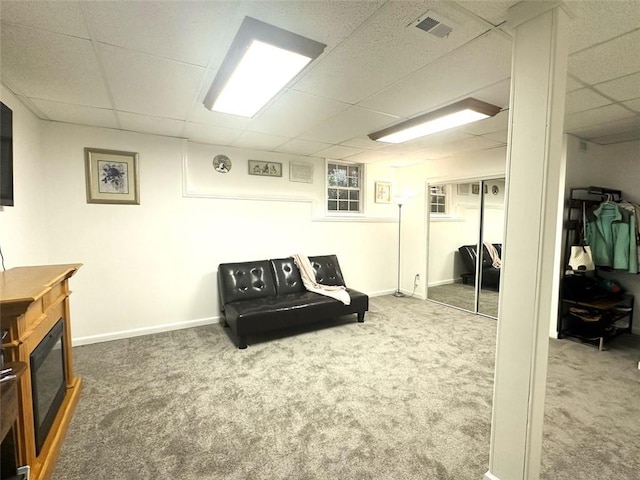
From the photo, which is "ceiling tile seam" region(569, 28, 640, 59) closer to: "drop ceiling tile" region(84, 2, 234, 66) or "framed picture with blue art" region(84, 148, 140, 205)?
"drop ceiling tile" region(84, 2, 234, 66)

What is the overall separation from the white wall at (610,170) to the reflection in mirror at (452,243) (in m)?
1.18

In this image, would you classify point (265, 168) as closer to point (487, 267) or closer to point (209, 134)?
point (209, 134)

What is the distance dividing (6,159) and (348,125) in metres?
2.75

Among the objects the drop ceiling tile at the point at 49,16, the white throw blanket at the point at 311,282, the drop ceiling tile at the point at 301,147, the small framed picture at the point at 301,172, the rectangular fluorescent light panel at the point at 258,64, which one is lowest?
the white throw blanket at the point at 311,282

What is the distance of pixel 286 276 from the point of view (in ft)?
13.9

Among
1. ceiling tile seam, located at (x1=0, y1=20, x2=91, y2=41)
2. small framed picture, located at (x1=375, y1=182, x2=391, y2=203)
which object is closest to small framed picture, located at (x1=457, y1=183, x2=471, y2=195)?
small framed picture, located at (x1=375, y1=182, x2=391, y2=203)

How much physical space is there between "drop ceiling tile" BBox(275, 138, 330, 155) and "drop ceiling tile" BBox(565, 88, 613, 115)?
2.45 m

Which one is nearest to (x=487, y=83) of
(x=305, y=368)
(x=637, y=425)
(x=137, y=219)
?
(x=637, y=425)

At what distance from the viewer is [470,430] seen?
6.61ft

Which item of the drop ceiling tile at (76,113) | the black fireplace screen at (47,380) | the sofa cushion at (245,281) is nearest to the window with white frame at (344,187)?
the sofa cushion at (245,281)

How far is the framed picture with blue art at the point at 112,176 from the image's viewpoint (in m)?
3.31

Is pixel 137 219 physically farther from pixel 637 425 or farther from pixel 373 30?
pixel 637 425

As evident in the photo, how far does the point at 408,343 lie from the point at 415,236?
2421 mm

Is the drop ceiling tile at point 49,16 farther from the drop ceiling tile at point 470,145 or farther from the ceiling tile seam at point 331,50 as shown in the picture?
the drop ceiling tile at point 470,145
